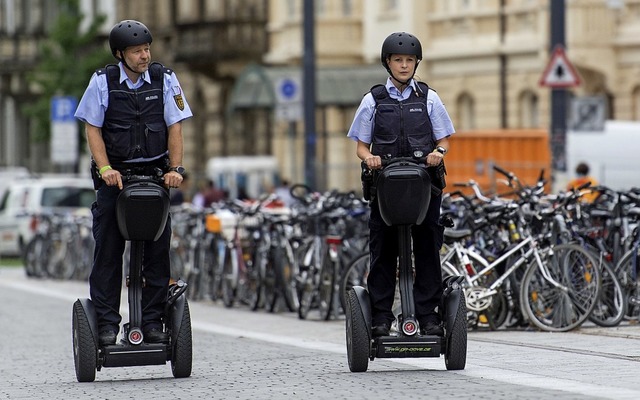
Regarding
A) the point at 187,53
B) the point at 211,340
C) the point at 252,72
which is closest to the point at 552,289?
the point at 211,340

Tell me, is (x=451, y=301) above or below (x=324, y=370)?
above

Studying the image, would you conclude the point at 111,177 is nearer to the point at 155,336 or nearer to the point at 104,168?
the point at 104,168

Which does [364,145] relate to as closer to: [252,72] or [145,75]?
[145,75]

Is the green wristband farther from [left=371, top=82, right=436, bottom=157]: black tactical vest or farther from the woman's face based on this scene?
the woman's face

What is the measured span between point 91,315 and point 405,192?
6.12 feet

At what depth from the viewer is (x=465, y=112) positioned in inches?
1828

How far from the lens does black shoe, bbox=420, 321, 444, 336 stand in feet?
38.2

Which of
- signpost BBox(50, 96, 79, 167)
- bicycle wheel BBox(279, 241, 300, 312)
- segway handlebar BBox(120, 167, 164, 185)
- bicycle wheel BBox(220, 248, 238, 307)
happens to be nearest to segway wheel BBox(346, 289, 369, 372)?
segway handlebar BBox(120, 167, 164, 185)

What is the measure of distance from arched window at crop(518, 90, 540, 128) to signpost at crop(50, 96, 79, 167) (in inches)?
362

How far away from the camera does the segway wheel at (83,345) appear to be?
11.6 m

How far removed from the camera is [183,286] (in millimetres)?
11742

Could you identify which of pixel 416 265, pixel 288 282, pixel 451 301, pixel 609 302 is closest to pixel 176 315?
pixel 416 265

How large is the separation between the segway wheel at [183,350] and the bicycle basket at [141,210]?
0.46m

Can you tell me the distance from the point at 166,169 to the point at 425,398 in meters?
2.37
